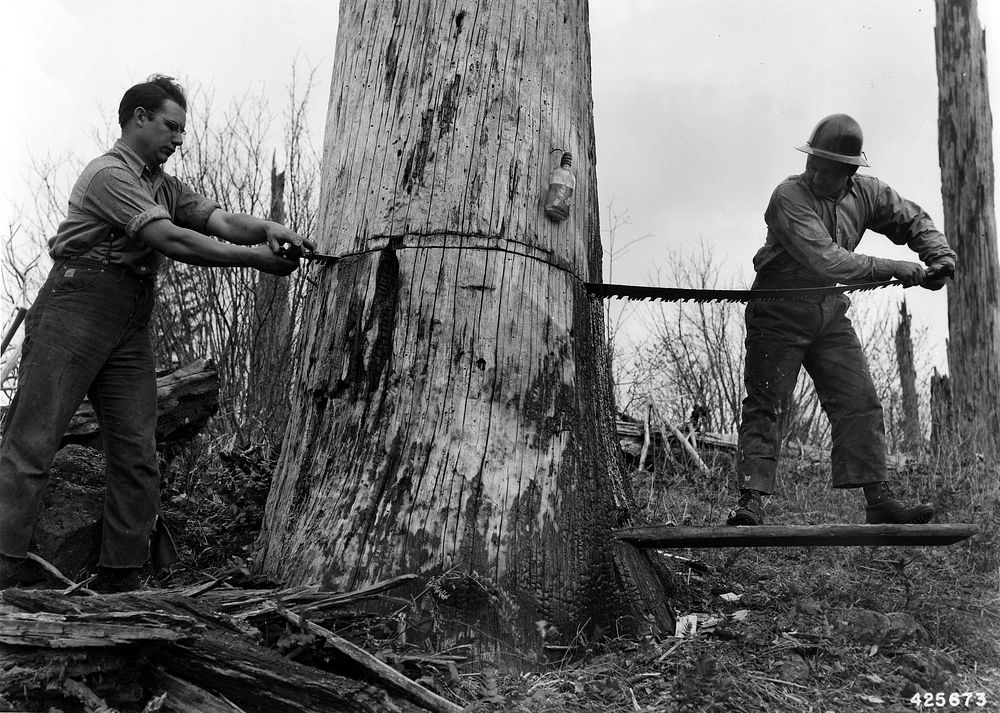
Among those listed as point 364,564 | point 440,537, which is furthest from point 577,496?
point 364,564

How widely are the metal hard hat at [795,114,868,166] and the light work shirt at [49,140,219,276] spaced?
3176 mm

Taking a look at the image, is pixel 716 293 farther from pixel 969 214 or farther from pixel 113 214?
pixel 969 214

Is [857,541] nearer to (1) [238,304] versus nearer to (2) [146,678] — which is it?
(2) [146,678]

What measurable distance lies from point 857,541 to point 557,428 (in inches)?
53.8

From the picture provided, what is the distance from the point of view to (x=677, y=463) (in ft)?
25.6

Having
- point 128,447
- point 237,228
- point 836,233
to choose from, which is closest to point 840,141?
point 836,233

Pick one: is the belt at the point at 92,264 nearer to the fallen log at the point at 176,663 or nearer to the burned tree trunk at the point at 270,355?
the fallen log at the point at 176,663

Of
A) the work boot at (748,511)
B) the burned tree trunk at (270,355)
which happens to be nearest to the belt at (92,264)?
the work boot at (748,511)

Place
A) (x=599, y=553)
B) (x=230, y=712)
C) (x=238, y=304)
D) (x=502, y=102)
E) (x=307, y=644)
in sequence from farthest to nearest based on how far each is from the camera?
(x=238, y=304) → (x=502, y=102) → (x=599, y=553) → (x=307, y=644) → (x=230, y=712)

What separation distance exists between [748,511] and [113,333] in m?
2.96

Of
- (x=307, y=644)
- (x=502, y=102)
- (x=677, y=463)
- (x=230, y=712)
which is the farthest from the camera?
(x=677, y=463)

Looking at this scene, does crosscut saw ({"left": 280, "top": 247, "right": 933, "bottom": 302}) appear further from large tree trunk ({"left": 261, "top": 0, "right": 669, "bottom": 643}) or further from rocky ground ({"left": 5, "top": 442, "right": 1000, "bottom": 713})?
rocky ground ({"left": 5, "top": 442, "right": 1000, "bottom": 713})

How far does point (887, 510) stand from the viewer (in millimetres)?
4699

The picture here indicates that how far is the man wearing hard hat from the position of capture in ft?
15.5
